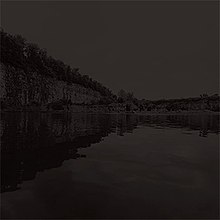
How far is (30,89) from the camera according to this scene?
275ft

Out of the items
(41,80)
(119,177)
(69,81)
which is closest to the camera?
(119,177)

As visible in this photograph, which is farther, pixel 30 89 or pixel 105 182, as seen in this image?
pixel 30 89

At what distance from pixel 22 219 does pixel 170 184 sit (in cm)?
549

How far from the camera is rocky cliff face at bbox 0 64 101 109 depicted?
→ 246 feet

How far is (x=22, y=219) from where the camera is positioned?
274 inches

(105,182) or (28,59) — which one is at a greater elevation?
(28,59)

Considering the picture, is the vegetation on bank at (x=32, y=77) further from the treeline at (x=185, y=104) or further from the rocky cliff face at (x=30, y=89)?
the treeline at (x=185, y=104)

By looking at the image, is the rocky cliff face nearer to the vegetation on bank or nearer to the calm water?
the vegetation on bank

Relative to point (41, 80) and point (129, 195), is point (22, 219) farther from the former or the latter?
point (41, 80)

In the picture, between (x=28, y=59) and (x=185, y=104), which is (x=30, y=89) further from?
(x=185, y=104)

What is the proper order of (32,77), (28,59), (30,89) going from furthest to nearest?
(28,59) < (32,77) < (30,89)

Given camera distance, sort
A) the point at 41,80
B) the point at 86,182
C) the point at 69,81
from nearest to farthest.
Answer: the point at 86,182
the point at 41,80
the point at 69,81

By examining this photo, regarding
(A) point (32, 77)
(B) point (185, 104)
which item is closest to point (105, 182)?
(A) point (32, 77)

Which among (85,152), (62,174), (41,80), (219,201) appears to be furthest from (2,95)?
(219,201)
